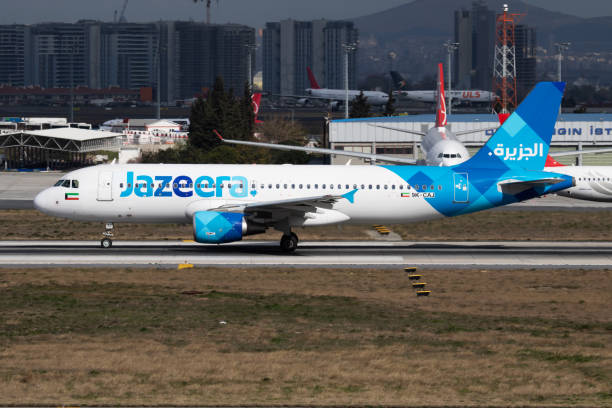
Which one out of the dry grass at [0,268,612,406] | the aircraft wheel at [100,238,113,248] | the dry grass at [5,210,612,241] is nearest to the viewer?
the dry grass at [0,268,612,406]

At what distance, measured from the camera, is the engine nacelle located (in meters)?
45.6

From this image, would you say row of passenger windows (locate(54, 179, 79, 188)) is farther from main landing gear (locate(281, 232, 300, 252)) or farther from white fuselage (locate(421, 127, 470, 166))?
white fuselage (locate(421, 127, 470, 166))

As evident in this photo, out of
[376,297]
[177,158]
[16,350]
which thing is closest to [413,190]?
[376,297]

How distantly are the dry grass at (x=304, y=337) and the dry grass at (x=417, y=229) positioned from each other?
44.8 feet

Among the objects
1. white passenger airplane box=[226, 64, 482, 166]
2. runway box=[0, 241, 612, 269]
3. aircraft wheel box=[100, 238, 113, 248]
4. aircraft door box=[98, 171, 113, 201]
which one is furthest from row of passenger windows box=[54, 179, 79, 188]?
white passenger airplane box=[226, 64, 482, 166]

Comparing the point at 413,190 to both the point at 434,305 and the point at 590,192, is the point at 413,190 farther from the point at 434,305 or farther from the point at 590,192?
the point at 590,192

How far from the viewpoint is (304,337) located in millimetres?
30234

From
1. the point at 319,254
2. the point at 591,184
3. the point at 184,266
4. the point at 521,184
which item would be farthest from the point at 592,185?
the point at 184,266

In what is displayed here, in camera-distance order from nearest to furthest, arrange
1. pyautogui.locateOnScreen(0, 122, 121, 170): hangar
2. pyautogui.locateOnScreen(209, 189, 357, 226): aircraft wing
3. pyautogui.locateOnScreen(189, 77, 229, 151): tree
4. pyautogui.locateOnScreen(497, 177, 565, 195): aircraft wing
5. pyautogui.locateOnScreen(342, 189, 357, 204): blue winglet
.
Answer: pyautogui.locateOnScreen(209, 189, 357, 226): aircraft wing
pyautogui.locateOnScreen(342, 189, 357, 204): blue winglet
pyautogui.locateOnScreen(497, 177, 565, 195): aircraft wing
pyautogui.locateOnScreen(189, 77, 229, 151): tree
pyautogui.locateOnScreen(0, 122, 121, 170): hangar

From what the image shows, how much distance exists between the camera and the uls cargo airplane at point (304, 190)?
47.2 meters

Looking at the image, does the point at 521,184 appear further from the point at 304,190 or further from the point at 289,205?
the point at 289,205

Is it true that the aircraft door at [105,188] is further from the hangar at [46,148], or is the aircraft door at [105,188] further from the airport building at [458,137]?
the hangar at [46,148]

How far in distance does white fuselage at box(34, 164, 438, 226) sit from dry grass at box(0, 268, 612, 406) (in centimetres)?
539

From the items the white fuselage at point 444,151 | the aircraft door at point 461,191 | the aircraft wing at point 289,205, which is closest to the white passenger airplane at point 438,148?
the white fuselage at point 444,151
